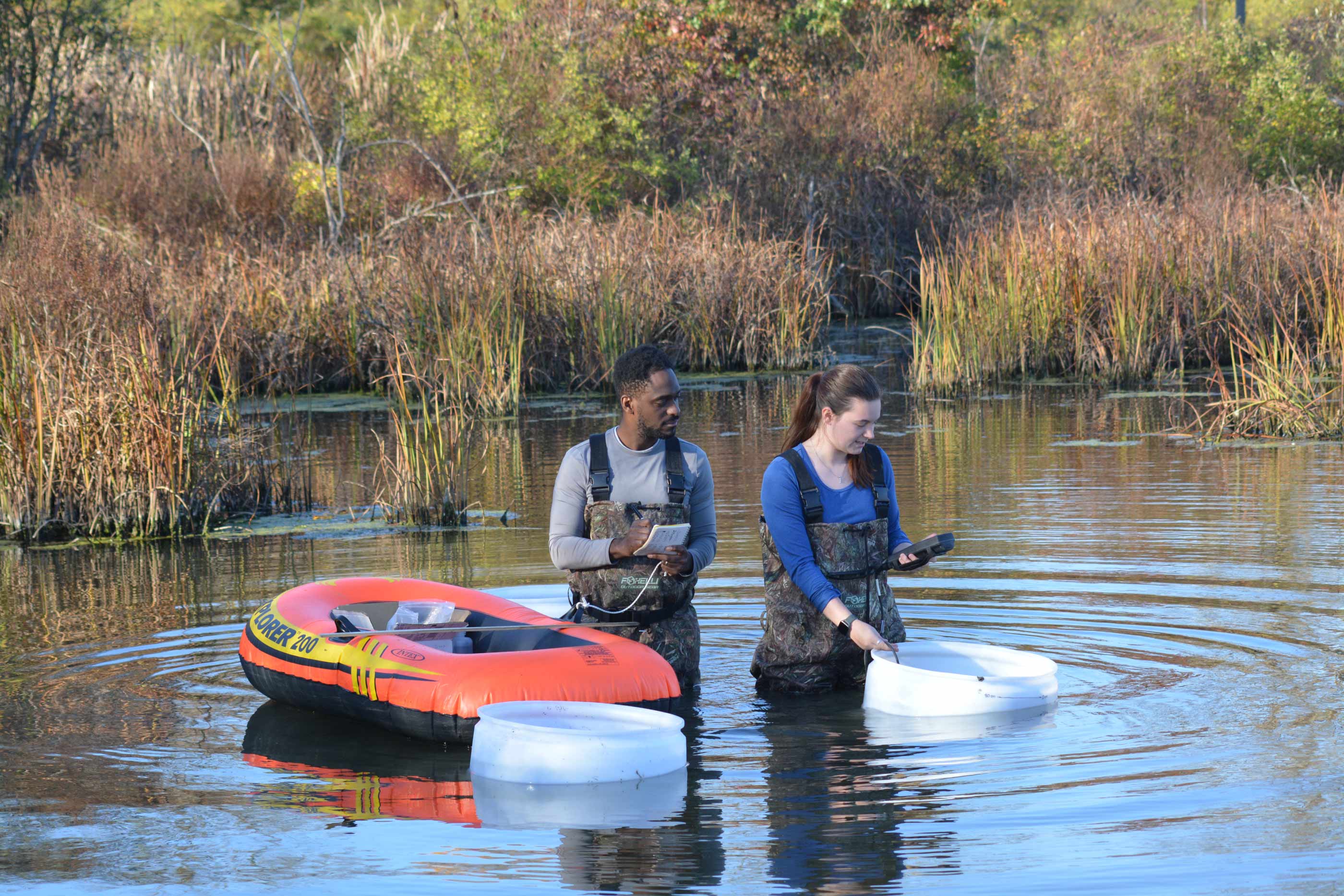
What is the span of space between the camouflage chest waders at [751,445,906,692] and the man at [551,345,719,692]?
0.30m

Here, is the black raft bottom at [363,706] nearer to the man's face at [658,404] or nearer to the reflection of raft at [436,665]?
the reflection of raft at [436,665]

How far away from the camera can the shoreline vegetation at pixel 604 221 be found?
10648 mm

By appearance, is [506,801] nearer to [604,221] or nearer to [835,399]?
[835,399]

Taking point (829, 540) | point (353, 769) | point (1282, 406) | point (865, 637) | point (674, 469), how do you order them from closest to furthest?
point (353, 769)
point (865, 637)
point (829, 540)
point (674, 469)
point (1282, 406)

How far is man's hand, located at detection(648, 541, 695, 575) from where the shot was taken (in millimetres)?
6016

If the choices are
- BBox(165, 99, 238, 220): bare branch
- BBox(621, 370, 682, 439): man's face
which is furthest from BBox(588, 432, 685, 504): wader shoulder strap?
BBox(165, 99, 238, 220): bare branch

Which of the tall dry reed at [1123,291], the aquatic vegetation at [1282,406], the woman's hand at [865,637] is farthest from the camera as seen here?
the tall dry reed at [1123,291]

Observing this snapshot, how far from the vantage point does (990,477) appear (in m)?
11.3

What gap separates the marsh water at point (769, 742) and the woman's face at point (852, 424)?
933mm

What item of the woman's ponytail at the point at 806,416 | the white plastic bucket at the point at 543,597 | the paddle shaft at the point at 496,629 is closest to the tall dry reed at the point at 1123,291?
the white plastic bucket at the point at 543,597

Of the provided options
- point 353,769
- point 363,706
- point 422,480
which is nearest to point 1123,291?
point 422,480

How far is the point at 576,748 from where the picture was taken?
204 inches

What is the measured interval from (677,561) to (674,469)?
374mm

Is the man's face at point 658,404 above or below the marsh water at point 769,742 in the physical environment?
above
